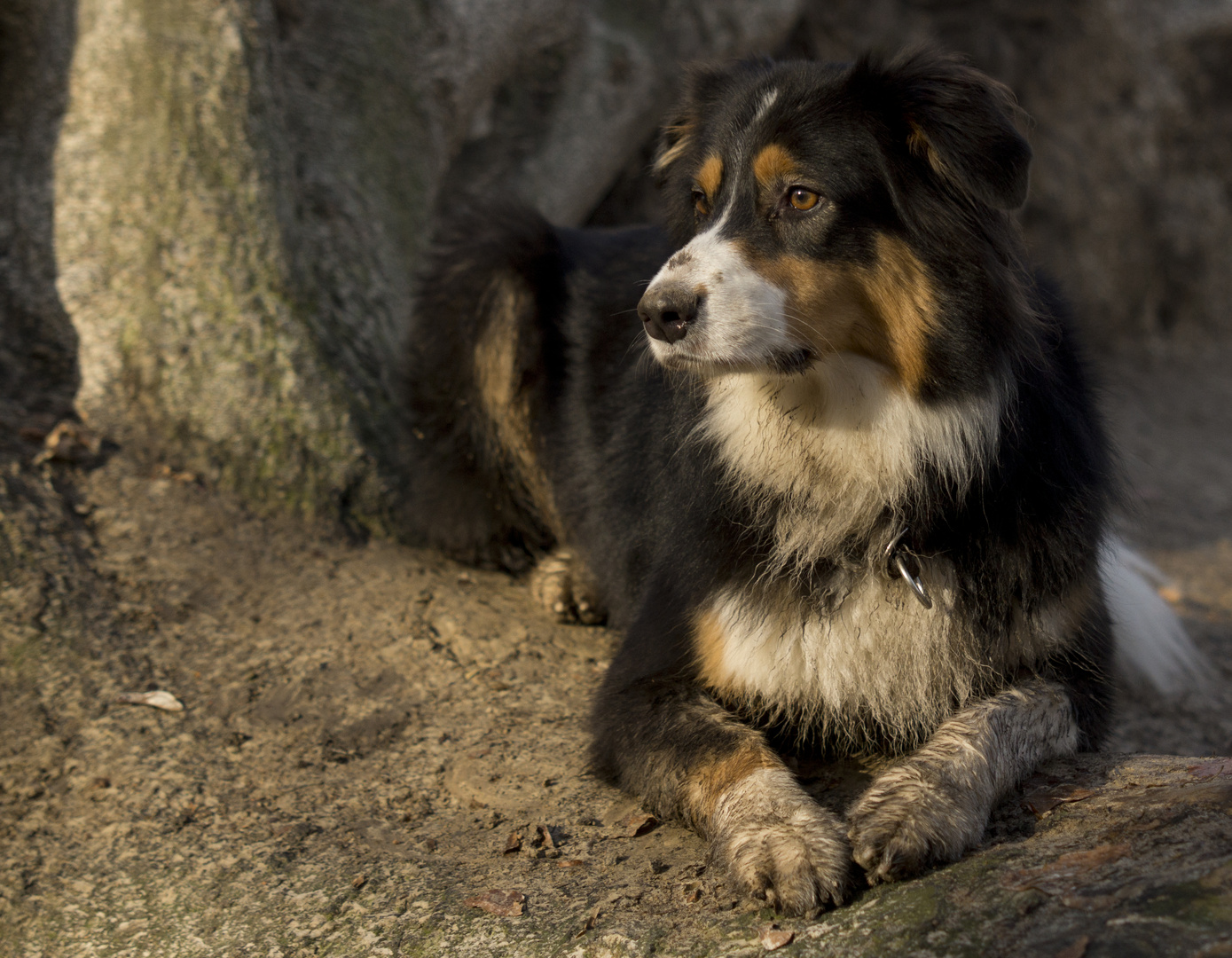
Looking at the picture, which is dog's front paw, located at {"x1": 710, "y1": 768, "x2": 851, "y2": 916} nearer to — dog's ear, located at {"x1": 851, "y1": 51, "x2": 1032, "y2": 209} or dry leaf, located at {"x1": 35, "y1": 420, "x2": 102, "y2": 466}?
dog's ear, located at {"x1": 851, "y1": 51, "x2": 1032, "y2": 209}

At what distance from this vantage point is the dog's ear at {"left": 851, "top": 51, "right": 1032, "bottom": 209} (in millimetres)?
2646

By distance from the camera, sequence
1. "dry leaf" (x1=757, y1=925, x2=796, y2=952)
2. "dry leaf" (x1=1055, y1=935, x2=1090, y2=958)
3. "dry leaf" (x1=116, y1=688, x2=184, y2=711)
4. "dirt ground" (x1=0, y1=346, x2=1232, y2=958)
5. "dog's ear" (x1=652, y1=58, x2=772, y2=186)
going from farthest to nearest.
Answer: "dry leaf" (x1=116, y1=688, x2=184, y2=711) → "dog's ear" (x1=652, y1=58, x2=772, y2=186) → "dirt ground" (x1=0, y1=346, x2=1232, y2=958) → "dry leaf" (x1=757, y1=925, x2=796, y2=952) → "dry leaf" (x1=1055, y1=935, x2=1090, y2=958)

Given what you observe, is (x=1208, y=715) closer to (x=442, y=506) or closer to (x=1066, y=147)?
(x=442, y=506)

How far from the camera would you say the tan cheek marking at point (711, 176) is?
3.00m

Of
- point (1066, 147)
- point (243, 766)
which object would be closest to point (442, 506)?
point (243, 766)

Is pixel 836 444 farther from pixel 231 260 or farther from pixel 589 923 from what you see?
pixel 231 260

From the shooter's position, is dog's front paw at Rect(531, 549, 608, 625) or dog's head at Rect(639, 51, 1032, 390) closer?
dog's head at Rect(639, 51, 1032, 390)

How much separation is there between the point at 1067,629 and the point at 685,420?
123cm

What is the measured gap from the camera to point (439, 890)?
2768 millimetres

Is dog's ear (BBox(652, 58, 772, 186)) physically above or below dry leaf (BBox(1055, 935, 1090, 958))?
above

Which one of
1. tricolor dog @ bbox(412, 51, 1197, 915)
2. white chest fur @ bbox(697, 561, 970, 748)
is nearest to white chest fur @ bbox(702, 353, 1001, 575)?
tricolor dog @ bbox(412, 51, 1197, 915)

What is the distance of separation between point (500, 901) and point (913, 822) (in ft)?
3.40

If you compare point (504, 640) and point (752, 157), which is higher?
point (752, 157)

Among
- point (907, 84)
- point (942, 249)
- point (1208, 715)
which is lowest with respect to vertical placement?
point (1208, 715)
